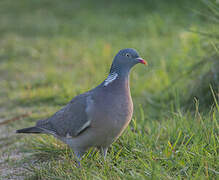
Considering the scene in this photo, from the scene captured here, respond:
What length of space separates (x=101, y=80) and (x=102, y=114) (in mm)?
2348

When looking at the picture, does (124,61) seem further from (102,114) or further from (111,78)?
(102,114)

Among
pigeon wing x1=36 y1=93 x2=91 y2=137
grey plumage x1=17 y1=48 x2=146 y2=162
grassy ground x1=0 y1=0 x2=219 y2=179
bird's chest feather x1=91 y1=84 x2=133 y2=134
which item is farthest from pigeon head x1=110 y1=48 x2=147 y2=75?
grassy ground x1=0 y1=0 x2=219 y2=179

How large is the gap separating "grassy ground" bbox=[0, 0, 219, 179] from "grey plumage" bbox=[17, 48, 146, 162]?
16 centimetres

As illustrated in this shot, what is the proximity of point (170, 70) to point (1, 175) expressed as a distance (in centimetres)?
337

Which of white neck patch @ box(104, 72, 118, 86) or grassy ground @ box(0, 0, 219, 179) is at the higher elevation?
white neck patch @ box(104, 72, 118, 86)

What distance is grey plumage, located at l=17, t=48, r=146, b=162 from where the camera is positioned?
3.15 meters

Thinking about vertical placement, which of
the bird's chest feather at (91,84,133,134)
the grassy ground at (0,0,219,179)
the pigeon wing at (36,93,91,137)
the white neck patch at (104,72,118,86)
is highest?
the white neck patch at (104,72,118,86)

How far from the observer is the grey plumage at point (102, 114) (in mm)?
3150

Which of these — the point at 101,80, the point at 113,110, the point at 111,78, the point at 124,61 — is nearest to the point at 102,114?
the point at 113,110

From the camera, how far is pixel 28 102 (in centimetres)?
543

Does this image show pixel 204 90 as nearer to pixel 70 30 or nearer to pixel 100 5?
pixel 70 30

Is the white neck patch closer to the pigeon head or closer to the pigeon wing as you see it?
the pigeon head

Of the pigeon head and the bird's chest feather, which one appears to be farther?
the pigeon head

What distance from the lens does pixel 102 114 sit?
315cm
